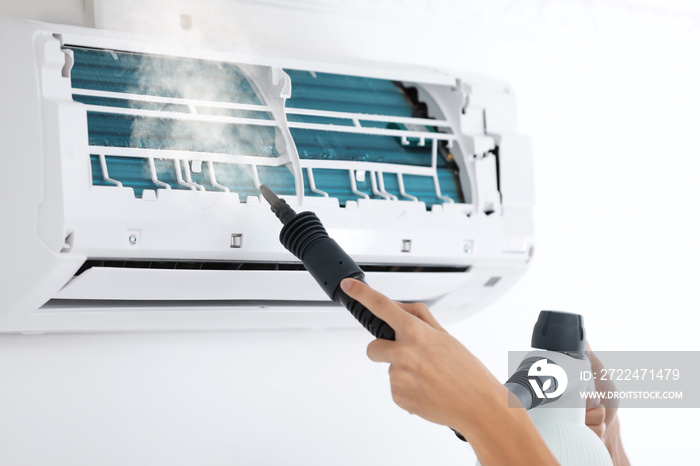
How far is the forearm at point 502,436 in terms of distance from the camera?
2.40 feet

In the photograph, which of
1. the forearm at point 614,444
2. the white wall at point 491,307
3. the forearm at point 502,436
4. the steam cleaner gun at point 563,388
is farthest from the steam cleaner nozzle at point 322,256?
Answer: the forearm at point 614,444

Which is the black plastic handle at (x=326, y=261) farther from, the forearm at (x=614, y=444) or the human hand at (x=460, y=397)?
the forearm at (x=614, y=444)

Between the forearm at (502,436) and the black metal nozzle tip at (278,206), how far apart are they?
384 mm

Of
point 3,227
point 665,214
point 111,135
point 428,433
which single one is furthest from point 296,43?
point 665,214

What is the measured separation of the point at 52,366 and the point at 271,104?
50 centimetres

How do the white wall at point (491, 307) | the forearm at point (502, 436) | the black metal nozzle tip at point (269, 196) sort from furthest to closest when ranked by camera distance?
the white wall at point (491, 307) → the black metal nozzle tip at point (269, 196) → the forearm at point (502, 436)

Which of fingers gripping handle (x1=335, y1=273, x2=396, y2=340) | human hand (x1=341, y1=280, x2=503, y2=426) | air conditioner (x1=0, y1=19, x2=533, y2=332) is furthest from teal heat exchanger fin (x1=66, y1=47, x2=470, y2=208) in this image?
human hand (x1=341, y1=280, x2=503, y2=426)

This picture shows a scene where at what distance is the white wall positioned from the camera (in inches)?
45.9

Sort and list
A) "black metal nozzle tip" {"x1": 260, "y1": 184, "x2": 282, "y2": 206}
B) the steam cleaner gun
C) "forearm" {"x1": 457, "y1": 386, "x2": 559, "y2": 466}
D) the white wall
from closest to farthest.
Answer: "forearm" {"x1": 457, "y1": 386, "x2": 559, "y2": 466}, the steam cleaner gun, "black metal nozzle tip" {"x1": 260, "y1": 184, "x2": 282, "y2": 206}, the white wall

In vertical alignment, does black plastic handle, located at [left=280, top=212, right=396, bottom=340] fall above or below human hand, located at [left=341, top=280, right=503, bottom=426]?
above

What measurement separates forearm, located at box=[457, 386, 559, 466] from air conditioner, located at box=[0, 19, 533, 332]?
0.42 meters

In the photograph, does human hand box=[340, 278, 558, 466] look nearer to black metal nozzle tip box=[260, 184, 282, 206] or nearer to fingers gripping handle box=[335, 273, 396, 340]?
fingers gripping handle box=[335, 273, 396, 340]

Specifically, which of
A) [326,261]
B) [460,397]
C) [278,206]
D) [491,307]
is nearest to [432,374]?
[460,397]

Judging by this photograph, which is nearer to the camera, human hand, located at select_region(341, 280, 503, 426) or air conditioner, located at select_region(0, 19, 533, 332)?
human hand, located at select_region(341, 280, 503, 426)
